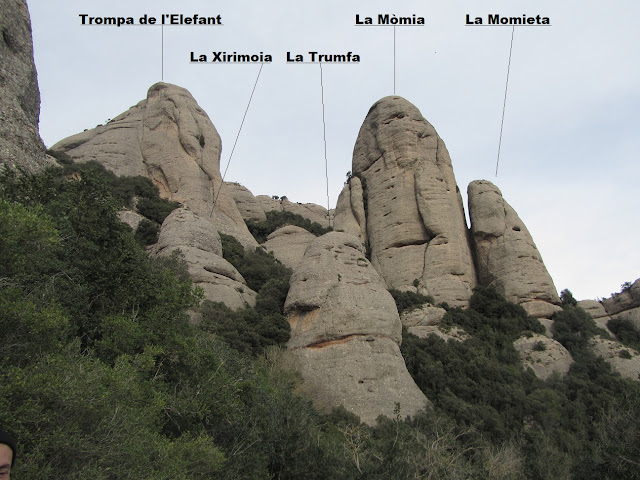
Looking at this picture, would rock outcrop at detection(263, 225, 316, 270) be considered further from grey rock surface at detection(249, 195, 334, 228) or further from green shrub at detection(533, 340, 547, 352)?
grey rock surface at detection(249, 195, 334, 228)

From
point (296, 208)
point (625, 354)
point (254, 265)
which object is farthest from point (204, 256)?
point (296, 208)

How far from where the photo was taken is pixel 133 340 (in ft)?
45.6

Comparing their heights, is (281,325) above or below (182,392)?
above

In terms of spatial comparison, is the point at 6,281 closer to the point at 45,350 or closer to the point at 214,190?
the point at 45,350

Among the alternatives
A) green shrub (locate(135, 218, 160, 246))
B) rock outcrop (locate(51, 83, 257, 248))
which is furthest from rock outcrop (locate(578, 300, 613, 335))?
green shrub (locate(135, 218, 160, 246))

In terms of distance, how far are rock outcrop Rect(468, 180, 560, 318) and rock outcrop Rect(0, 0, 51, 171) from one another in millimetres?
28517

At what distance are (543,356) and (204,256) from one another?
1867cm

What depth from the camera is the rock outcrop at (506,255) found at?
36500 millimetres

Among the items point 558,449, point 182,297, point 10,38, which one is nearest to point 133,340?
point 182,297

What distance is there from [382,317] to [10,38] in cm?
1802

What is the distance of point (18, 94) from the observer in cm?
1903

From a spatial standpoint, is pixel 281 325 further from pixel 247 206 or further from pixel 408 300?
pixel 247 206

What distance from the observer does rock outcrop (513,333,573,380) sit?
30.3m

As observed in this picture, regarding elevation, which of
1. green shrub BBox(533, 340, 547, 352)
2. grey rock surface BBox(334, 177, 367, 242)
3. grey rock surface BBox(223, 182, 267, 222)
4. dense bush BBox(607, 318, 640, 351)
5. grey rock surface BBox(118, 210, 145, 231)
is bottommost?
green shrub BBox(533, 340, 547, 352)
